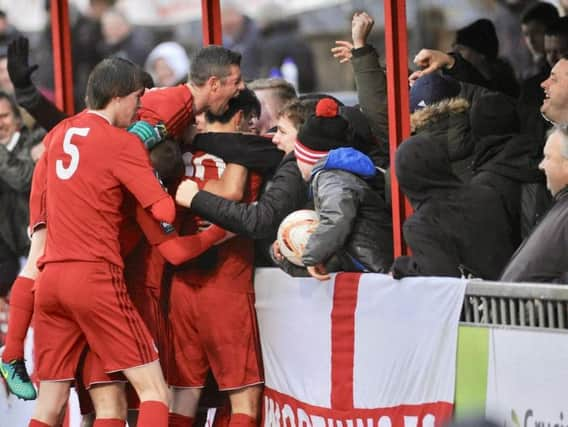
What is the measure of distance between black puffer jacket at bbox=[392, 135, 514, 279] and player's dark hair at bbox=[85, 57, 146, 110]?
129 centimetres

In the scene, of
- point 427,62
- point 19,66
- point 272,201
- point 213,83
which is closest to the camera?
point 272,201

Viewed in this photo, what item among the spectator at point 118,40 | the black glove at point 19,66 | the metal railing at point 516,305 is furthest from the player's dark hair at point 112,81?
the spectator at point 118,40

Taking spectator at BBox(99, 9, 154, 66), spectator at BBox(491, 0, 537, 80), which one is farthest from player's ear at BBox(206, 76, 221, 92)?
spectator at BBox(99, 9, 154, 66)

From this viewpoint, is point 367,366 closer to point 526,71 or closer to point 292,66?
point 526,71

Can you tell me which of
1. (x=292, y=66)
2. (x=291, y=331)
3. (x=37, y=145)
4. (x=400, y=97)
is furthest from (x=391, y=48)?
(x=292, y=66)

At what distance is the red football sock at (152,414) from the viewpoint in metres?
6.08

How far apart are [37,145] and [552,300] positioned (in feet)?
17.1

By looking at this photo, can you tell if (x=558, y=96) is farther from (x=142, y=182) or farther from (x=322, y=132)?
(x=142, y=182)

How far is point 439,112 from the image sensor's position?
20.5 ft

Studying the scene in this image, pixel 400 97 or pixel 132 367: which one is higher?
pixel 400 97

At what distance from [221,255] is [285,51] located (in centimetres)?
1185

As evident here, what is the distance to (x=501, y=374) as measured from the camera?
5.31 m

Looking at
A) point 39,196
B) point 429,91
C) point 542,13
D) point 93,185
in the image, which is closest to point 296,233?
point 93,185

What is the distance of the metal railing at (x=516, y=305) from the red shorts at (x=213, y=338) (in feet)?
4.57
